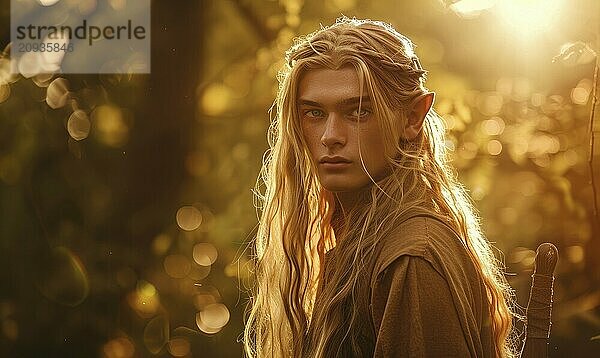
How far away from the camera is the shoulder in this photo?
1.24 meters

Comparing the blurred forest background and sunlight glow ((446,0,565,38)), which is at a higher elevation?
sunlight glow ((446,0,565,38))

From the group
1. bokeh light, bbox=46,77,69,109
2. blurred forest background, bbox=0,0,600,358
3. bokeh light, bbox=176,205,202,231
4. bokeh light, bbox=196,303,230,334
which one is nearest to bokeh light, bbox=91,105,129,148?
blurred forest background, bbox=0,0,600,358

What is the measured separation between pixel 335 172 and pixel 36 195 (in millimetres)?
2002

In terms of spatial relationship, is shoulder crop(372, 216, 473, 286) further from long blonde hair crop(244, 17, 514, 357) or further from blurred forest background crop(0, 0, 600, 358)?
blurred forest background crop(0, 0, 600, 358)

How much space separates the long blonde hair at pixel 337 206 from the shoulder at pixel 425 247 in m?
0.04

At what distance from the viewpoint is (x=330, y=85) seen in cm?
144

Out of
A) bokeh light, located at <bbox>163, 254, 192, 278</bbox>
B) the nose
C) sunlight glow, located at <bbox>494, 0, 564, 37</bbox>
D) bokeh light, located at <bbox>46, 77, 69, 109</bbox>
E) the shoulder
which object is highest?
sunlight glow, located at <bbox>494, 0, 564, 37</bbox>

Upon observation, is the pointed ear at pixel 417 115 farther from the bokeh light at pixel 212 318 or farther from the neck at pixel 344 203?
the bokeh light at pixel 212 318

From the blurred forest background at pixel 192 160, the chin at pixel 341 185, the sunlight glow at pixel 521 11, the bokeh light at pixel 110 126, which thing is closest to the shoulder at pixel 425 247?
the chin at pixel 341 185

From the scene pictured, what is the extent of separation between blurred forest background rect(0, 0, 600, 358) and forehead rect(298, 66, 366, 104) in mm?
1609

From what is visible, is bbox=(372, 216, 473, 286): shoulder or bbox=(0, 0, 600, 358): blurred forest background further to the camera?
bbox=(0, 0, 600, 358): blurred forest background

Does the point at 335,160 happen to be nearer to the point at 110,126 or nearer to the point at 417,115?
the point at 417,115

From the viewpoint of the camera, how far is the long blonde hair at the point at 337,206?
4.61ft

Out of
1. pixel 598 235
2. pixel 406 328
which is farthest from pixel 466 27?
pixel 406 328
